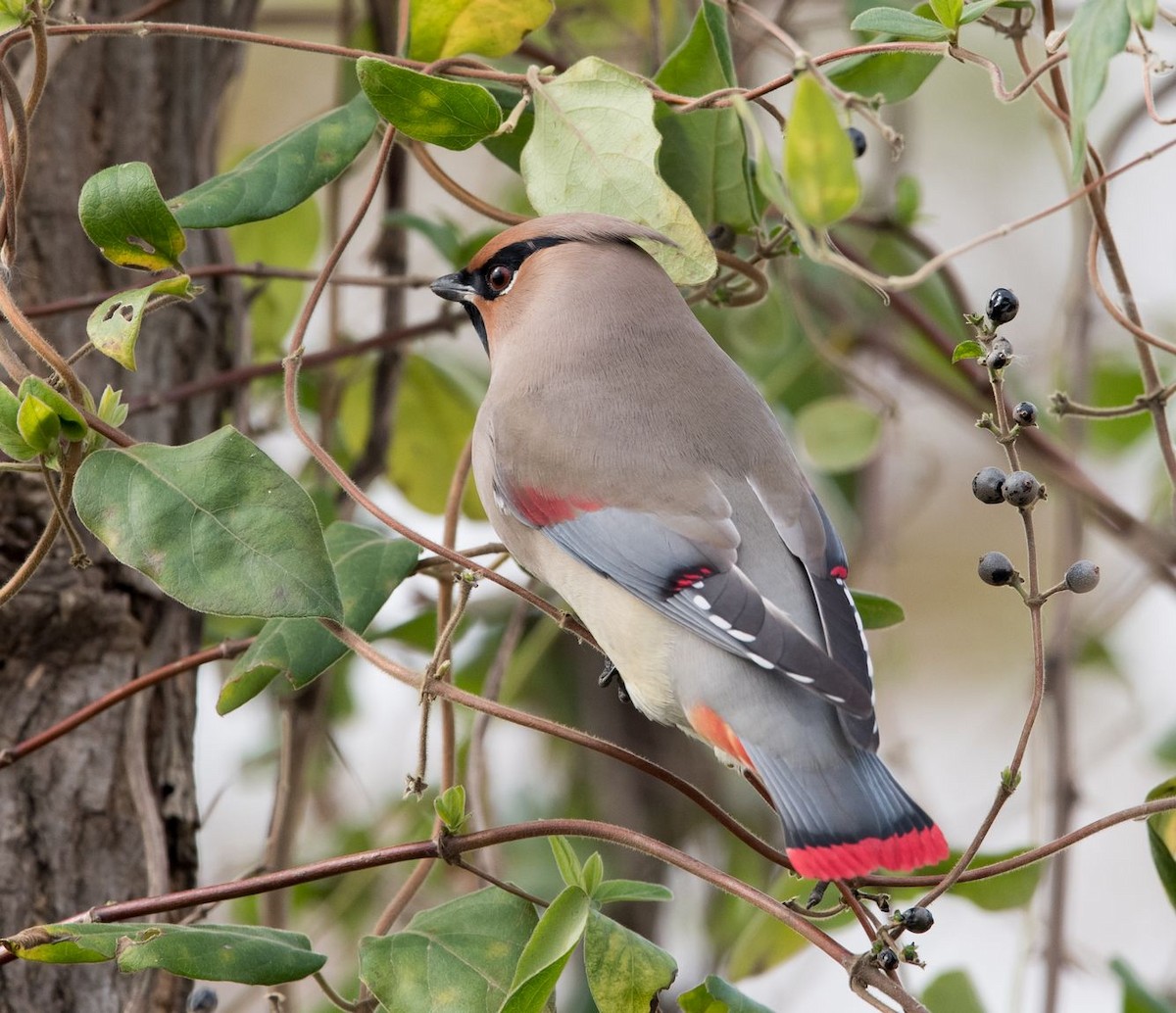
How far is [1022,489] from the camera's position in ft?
5.70

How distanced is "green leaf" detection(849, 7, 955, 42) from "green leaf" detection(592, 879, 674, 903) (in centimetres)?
107

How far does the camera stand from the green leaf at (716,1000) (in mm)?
1870

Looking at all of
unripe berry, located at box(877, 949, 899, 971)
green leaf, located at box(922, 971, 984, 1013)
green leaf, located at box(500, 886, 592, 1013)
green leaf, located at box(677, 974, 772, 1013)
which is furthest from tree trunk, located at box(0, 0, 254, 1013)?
green leaf, located at box(922, 971, 984, 1013)

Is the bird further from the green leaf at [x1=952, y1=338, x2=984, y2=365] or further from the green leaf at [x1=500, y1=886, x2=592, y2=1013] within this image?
the green leaf at [x1=952, y1=338, x2=984, y2=365]

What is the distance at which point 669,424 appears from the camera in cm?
236

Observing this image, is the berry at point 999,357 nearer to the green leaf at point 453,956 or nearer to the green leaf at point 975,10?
the green leaf at point 975,10

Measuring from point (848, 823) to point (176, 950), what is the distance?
2.62 feet

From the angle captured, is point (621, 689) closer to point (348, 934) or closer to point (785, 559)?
point (785, 559)

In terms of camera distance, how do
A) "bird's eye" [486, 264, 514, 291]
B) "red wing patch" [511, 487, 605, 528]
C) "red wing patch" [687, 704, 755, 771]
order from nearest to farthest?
"red wing patch" [687, 704, 755, 771], "red wing patch" [511, 487, 605, 528], "bird's eye" [486, 264, 514, 291]

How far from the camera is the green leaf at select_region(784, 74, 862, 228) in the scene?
144 centimetres

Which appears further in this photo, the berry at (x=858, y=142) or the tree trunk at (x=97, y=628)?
the berry at (x=858, y=142)

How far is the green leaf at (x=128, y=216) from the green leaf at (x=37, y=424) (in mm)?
292

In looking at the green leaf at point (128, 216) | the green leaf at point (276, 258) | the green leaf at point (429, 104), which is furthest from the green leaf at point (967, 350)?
the green leaf at point (276, 258)

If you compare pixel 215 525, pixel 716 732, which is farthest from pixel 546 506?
pixel 215 525
